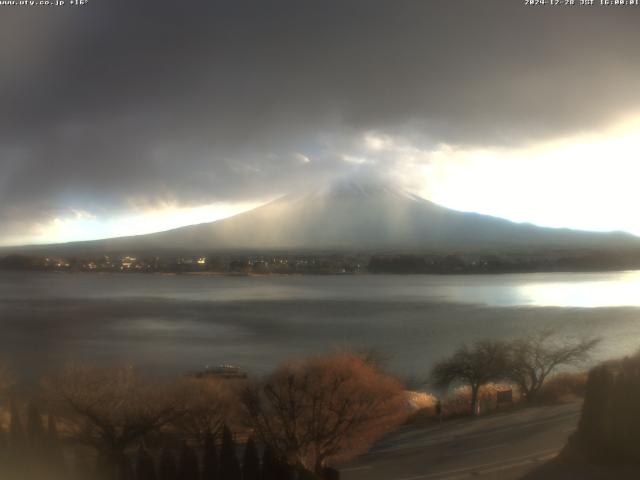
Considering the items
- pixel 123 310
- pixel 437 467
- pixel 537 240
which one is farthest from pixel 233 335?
pixel 537 240

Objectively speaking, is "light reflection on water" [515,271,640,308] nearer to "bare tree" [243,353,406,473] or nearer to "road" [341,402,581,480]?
"road" [341,402,581,480]

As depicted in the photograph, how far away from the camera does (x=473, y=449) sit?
3459mm

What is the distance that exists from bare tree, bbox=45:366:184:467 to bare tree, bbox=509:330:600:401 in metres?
2.69

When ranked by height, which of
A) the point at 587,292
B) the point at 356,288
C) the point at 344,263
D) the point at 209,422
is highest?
the point at 344,263

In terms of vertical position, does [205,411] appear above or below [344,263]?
below

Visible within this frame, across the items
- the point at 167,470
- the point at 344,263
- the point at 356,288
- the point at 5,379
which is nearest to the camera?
the point at 167,470

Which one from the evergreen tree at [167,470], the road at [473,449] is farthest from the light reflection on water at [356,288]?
the evergreen tree at [167,470]

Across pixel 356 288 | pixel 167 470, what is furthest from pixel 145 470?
pixel 356 288

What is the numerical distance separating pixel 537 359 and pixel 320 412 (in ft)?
9.52

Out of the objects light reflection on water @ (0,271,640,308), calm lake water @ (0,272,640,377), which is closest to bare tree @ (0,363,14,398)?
calm lake water @ (0,272,640,377)

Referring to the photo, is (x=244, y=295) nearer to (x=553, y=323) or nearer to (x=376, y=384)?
(x=553, y=323)

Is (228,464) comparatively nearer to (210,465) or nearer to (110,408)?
(210,465)

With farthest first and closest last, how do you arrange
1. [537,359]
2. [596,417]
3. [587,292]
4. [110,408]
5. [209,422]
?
[587,292]
[537,359]
[110,408]
[209,422]
[596,417]

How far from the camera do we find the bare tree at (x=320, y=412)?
3.25m
